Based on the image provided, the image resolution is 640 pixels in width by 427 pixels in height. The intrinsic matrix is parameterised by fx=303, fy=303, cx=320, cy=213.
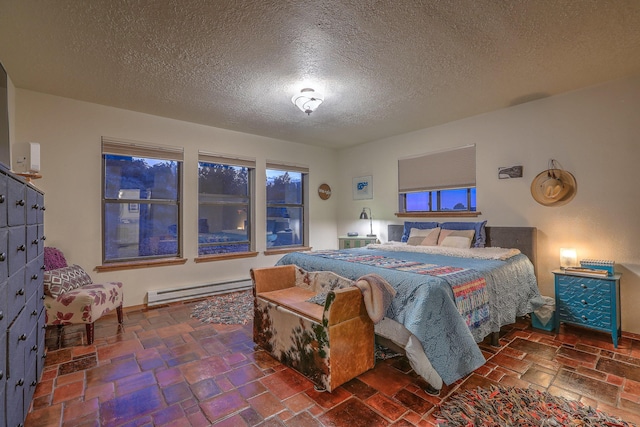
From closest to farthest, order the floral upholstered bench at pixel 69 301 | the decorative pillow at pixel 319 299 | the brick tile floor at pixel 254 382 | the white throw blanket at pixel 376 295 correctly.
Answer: the brick tile floor at pixel 254 382 → the white throw blanket at pixel 376 295 → the decorative pillow at pixel 319 299 → the floral upholstered bench at pixel 69 301

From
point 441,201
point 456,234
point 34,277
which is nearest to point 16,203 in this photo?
point 34,277

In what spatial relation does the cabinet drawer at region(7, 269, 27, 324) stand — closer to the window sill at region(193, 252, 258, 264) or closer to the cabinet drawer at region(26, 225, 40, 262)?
the cabinet drawer at region(26, 225, 40, 262)

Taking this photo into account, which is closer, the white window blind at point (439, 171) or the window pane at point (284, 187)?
the white window blind at point (439, 171)

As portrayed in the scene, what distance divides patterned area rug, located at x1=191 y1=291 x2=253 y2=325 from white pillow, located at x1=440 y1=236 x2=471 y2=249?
2495mm

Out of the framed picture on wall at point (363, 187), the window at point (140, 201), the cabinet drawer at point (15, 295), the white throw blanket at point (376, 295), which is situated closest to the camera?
the cabinet drawer at point (15, 295)

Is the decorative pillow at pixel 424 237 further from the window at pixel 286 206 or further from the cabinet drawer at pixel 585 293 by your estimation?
the window at pixel 286 206

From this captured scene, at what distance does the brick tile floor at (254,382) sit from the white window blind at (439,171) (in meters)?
2.08

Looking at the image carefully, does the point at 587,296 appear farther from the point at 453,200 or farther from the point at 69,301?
the point at 69,301

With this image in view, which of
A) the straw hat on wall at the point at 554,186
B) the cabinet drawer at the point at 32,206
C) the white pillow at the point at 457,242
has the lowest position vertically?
the white pillow at the point at 457,242

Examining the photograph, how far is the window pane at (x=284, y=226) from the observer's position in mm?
5332

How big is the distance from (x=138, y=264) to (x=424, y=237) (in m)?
3.72

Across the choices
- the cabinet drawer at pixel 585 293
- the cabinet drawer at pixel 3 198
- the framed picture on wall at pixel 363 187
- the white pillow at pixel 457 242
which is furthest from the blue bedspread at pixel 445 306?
the framed picture on wall at pixel 363 187

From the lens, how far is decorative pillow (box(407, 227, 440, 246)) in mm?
3908

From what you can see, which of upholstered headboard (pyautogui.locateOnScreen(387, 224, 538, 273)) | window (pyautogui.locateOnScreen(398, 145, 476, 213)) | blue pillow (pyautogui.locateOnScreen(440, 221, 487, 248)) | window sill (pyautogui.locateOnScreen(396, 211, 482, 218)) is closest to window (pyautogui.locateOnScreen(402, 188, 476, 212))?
window (pyautogui.locateOnScreen(398, 145, 476, 213))
